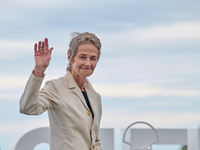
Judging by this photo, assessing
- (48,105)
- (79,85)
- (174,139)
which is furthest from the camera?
(174,139)

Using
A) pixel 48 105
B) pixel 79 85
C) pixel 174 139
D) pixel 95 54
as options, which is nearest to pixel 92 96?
pixel 79 85

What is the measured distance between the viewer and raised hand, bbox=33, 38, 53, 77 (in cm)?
194

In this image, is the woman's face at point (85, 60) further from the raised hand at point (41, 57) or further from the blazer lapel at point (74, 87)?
the raised hand at point (41, 57)

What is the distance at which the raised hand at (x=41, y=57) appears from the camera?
194 cm

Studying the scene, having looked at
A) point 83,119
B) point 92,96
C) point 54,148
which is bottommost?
point 54,148

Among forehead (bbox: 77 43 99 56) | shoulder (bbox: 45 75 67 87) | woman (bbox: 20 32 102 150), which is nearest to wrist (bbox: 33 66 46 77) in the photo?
woman (bbox: 20 32 102 150)

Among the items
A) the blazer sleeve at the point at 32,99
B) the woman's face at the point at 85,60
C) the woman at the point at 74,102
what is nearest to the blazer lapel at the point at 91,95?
the woman at the point at 74,102

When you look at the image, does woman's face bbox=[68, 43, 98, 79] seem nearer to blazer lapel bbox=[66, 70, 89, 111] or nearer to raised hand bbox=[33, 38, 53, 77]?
blazer lapel bbox=[66, 70, 89, 111]

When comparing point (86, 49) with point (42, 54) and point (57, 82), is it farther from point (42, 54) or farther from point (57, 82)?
point (42, 54)

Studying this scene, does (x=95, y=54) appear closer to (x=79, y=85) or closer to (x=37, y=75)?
(x=79, y=85)

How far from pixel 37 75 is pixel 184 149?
3603 millimetres

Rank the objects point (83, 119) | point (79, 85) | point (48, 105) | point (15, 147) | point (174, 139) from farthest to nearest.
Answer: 1. point (174, 139)
2. point (15, 147)
3. point (79, 85)
4. point (83, 119)
5. point (48, 105)

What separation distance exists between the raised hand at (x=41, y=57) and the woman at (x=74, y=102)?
0.02m

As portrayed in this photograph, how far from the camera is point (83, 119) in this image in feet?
7.41
